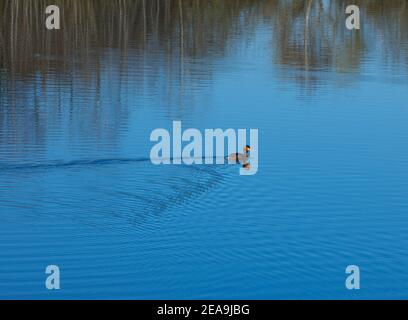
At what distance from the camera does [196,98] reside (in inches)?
859

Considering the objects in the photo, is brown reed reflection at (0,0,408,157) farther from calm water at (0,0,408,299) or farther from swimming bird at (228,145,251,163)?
swimming bird at (228,145,251,163)

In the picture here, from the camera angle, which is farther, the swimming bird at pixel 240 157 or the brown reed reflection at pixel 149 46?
the brown reed reflection at pixel 149 46

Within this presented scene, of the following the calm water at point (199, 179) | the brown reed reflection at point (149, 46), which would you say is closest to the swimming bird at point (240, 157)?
the calm water at point (199, 179)

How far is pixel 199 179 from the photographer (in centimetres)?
1509

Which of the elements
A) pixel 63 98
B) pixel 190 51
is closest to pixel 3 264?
pixel 63 98

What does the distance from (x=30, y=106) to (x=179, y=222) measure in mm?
7820

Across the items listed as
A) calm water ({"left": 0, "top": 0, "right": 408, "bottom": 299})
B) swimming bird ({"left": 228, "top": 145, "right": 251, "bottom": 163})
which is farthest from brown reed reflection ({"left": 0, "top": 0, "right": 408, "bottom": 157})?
swimming bird ({"left": 228, "top": 145, "right": 251, "bottom": 163})

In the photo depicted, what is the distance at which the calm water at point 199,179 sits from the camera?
11.4 metres

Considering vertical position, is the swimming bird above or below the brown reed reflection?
below

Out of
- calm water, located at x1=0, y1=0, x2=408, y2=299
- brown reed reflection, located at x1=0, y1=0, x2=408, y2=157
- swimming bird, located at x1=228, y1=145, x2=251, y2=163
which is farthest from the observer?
brown reed reflection, located at x1=0, y1=0, x2=408, y2=157

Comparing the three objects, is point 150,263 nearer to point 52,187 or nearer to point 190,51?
point 52,187

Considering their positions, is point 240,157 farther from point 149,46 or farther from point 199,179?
point 149,46

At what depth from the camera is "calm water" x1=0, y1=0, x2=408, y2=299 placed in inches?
449

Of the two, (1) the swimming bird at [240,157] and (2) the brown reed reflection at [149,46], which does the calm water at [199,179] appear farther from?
(1) the swimming bird at [240,157]
